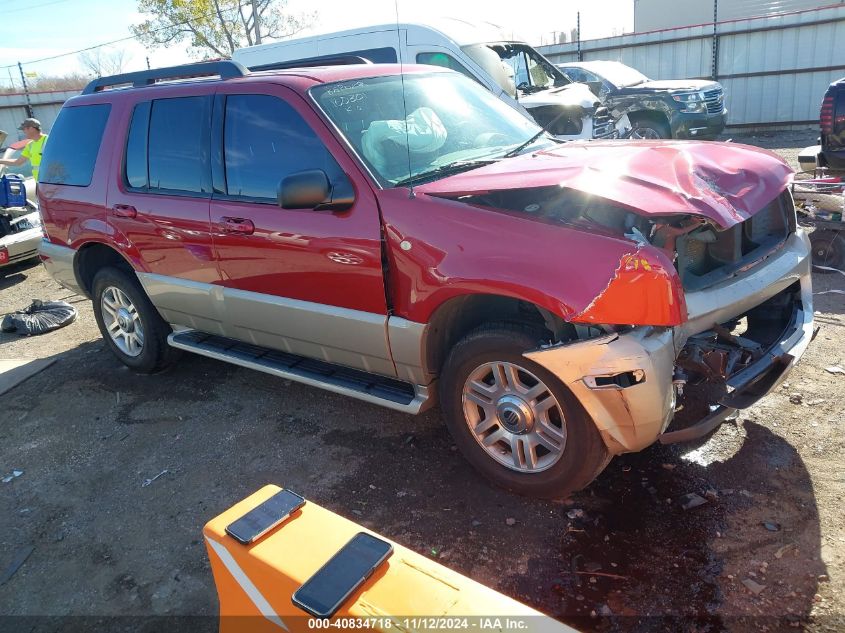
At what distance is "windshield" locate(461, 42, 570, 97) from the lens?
9.81 m

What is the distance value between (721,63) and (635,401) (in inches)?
673

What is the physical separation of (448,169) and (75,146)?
10.3ft

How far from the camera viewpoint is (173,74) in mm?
4586

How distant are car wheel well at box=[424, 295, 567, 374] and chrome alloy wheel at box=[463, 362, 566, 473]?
0.25 metres

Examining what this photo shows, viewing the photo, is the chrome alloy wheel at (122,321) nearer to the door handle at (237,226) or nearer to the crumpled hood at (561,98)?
the door handle at (237,226)

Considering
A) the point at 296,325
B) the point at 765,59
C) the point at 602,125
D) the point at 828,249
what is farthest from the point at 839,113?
the point at 765,59

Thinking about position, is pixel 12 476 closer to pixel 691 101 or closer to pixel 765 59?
pixel 691 101

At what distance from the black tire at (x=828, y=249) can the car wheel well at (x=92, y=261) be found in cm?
581

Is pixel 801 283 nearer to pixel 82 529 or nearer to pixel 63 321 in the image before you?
pixel 82 529

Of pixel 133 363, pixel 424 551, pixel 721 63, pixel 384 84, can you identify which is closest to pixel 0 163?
pixel 133 363

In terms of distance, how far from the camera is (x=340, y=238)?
3.51 meters

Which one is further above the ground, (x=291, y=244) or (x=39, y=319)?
(x=291, y=244)

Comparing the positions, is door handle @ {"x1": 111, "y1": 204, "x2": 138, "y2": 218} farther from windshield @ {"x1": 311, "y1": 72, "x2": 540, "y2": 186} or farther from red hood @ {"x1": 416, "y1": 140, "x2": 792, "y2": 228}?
red hood @ {"x1": 416, "y1": 140, "x2": 792, "y2": 228}

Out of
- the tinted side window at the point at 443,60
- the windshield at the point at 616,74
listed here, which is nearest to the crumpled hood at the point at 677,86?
the windshield at the point at 616,74
